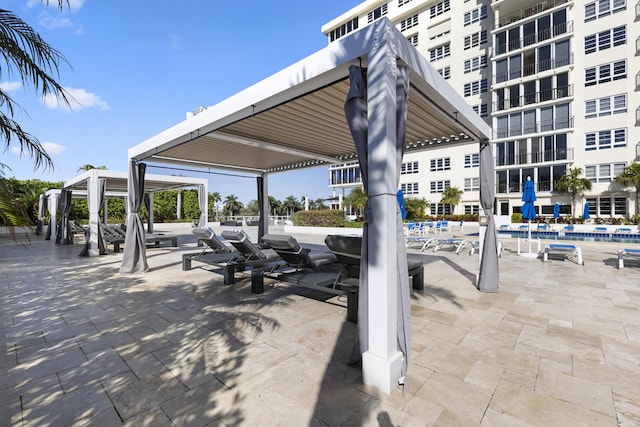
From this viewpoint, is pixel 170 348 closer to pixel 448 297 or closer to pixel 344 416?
pixel 344 416

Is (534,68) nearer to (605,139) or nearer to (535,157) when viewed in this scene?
(535,157)

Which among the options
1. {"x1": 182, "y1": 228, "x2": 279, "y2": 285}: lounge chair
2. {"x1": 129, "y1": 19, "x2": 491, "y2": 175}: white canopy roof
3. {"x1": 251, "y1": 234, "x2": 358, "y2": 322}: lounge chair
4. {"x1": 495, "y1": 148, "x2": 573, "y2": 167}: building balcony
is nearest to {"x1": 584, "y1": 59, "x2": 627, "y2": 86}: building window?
{"x1": 495, "y1": 148, "x2": 573, "y2": 167}: building balcony

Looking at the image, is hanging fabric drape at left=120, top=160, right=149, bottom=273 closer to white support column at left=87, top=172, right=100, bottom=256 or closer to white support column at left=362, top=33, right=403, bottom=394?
white support column at left=87, top=172, right=100, bottom=256

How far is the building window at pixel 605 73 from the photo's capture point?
2128cm

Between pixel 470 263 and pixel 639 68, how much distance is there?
80.2 ft

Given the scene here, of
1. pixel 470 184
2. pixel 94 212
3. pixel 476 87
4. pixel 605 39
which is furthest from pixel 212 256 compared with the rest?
pixel 605 39

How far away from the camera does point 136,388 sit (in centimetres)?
248

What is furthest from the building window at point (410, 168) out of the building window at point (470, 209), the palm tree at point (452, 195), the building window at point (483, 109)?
the building window at point (483, 109)

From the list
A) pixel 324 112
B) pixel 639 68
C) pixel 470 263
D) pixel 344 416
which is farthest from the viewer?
pixel 639 68

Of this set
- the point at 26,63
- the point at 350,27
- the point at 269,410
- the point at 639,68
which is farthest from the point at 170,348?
the point at 350,27

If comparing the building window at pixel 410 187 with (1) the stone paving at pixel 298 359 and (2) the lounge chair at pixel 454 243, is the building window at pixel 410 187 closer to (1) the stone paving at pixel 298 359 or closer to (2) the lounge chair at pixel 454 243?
(2) the lounge chair at pixel 454 243

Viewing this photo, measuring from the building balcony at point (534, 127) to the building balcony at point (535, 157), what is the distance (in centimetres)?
179

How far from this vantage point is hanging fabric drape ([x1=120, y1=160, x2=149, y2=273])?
23.8ft

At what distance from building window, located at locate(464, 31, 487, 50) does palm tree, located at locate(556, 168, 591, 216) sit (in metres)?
14.3
